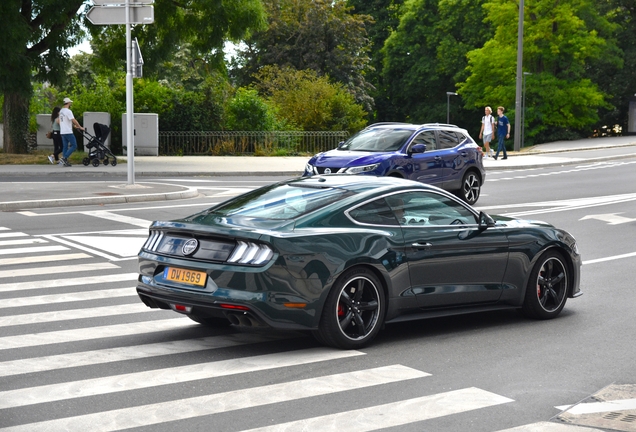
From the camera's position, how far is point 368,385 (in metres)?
6.81

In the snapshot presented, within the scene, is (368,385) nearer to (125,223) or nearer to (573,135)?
(125,223)

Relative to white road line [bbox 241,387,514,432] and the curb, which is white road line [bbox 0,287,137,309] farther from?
the curb

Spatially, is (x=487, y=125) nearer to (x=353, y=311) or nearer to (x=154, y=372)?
(x=353, y=311)

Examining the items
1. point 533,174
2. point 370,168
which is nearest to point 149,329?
point 370,168

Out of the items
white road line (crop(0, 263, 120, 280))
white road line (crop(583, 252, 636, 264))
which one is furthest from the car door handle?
white road line (crop(583, 252, 636, 264))

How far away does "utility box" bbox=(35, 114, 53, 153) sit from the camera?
3519cm

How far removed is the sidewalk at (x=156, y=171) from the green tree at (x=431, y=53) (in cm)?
2814

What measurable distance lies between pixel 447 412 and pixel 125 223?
11.0m

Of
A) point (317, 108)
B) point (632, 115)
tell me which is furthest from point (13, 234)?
point (632, 115)

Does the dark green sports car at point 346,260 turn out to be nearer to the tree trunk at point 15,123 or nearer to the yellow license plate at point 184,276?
the yellow license plate at point 184,276

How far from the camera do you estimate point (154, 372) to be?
709 cm

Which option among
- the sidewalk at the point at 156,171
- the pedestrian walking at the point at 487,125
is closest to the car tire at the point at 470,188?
the sidewalk at the point at 156,171

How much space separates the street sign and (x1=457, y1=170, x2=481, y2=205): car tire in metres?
7.48

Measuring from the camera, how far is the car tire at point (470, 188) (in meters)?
20.8
